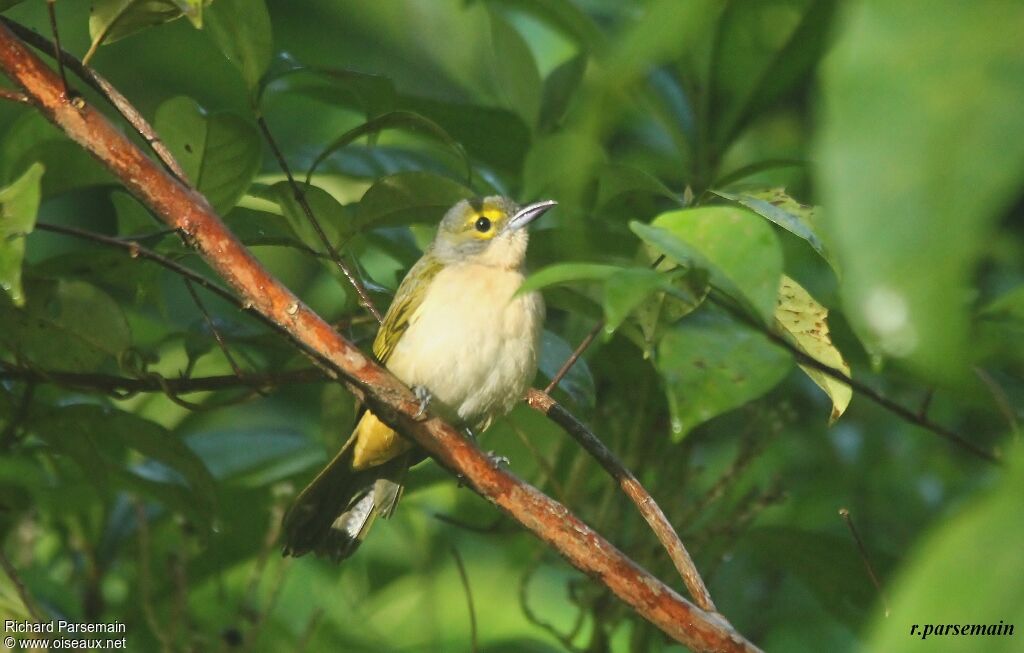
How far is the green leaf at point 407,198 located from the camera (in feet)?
7.29

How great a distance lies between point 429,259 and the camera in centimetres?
297

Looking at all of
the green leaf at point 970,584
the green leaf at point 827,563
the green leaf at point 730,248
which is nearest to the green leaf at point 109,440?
the green leaf at point 827,563


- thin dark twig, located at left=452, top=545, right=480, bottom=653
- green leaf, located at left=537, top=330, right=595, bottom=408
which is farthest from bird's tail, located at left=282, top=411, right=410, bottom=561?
green leaf, located at left=537, top=330, right=595, bottom=408

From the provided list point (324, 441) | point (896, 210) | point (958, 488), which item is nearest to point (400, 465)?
point (324, 441)

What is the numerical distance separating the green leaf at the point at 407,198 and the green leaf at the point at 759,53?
3.04ft

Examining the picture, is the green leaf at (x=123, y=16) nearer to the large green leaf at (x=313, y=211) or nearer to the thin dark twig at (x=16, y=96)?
the thin dark twig at (x=16, y=96)

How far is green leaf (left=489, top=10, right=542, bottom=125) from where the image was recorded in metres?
2.78

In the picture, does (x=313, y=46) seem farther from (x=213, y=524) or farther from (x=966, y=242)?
(x=966, y=242)

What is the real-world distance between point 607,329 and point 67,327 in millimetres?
1395

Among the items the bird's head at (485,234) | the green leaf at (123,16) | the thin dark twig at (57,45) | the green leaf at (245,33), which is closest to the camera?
the thin dark twig at (57,45)

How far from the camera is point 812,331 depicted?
1786mm

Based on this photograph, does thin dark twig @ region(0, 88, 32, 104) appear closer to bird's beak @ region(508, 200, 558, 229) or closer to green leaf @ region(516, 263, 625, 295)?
A: green leaf @ region(516, 263, 625, 295)

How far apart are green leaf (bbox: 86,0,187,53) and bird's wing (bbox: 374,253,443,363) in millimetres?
1013

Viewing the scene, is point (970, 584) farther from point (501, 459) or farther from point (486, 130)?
point (486, 130)
